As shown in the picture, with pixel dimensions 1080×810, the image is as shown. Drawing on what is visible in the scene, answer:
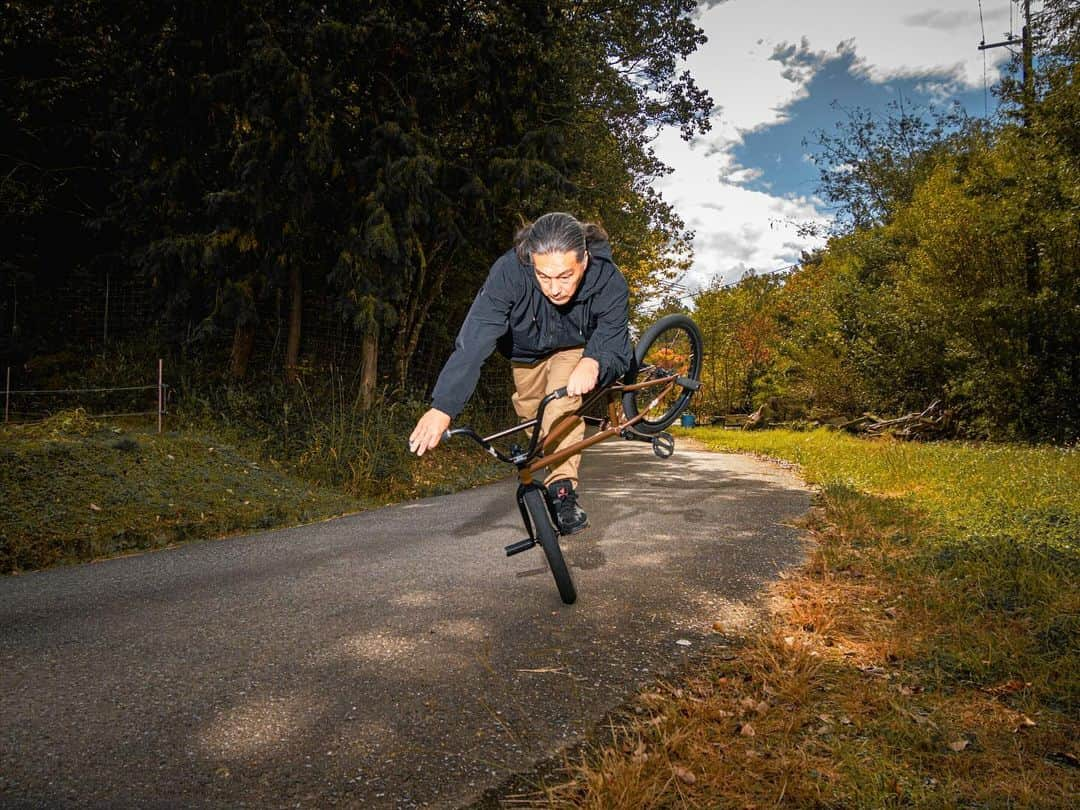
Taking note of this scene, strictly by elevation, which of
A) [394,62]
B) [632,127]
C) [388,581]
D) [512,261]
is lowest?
[388,581]

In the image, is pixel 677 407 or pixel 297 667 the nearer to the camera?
pixel 297 667

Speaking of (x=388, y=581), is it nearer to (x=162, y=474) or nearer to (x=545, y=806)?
(x=545, y=806)

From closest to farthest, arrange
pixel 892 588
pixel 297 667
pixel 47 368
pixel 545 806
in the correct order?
pixel 545 806, pixel 297 667, pixel 892 588, pixel 47 368

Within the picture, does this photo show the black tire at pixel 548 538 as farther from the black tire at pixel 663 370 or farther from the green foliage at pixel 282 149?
the green foliage at pixel 282 149

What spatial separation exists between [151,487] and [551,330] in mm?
5386

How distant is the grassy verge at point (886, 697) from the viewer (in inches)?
89.5

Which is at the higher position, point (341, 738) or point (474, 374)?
point (474, 374)

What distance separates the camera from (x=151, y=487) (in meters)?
7.19

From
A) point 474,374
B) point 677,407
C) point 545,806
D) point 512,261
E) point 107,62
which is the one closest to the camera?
point 545,806

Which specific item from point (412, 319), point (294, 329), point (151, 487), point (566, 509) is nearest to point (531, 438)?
point (566, 509)

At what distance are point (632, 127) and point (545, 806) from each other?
1898 cm

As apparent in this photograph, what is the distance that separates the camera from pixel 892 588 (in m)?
4.42

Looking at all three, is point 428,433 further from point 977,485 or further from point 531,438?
point 977,485

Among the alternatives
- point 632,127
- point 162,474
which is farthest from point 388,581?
point 632,127
